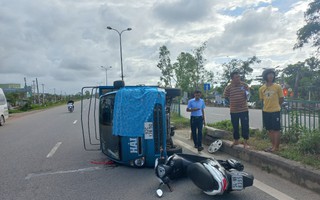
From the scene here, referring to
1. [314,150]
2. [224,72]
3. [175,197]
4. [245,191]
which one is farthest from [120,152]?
[224,72]

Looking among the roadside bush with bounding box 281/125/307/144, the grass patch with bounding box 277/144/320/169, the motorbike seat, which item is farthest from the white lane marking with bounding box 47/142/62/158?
the roadside bush with bounding box 281/125/307/144

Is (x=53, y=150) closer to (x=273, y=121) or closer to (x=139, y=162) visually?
(x=139, y=162)

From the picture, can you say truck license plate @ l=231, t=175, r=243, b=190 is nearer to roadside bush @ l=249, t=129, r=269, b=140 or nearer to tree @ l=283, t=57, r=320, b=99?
roadside bush @ l=249, t=129, r=269, b=140

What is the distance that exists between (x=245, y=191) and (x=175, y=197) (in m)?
1.05

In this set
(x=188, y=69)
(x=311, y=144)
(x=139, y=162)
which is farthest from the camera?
(x=188, y=69)

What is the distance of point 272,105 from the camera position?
232 inches

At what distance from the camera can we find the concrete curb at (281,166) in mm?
4184

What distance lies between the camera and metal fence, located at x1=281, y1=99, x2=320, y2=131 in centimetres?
600

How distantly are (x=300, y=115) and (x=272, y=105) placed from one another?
3.16 ft

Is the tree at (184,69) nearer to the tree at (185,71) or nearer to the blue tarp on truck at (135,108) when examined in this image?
the tree at (185,71)

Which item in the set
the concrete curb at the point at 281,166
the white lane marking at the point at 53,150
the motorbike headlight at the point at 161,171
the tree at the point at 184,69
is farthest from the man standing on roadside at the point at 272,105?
the tree at the point at 184,69

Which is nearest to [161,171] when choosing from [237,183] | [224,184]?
[224,184]

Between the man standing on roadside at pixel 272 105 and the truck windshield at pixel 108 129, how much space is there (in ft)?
10.2

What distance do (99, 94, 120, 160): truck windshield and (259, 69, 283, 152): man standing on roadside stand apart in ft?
10.2
